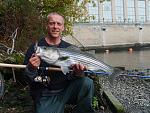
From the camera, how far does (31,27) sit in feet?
37.7

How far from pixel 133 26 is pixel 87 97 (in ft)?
182

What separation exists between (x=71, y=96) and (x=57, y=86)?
0.94 ft

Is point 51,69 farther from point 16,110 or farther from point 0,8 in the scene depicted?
point 0,8

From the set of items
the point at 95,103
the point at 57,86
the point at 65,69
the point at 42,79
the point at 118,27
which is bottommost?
the point at 118,27

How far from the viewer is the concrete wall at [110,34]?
53438 millimetres

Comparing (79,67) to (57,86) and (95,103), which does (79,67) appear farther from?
(95,103)

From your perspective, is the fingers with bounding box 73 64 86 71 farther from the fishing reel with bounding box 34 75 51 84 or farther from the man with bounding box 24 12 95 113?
the fishing reel with bounding box 34 75 51 84

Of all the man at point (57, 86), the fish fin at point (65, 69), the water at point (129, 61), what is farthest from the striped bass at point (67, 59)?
the water at point (129, 61)

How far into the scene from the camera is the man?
5.23 meters

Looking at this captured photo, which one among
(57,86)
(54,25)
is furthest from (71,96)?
(54,25)

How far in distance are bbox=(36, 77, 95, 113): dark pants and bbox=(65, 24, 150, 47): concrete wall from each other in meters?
46.2

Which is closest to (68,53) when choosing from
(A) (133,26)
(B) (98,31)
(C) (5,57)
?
(C) (5,57)

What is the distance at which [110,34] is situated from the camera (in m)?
56.9

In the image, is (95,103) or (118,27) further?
(118,27)
